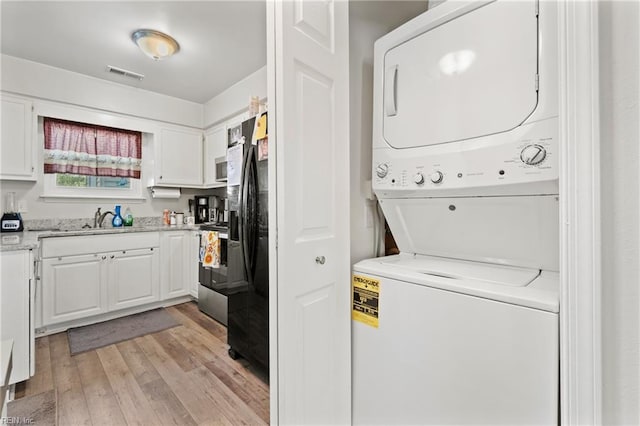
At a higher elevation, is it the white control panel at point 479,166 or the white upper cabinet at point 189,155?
the white upper cabinet at point 189,155

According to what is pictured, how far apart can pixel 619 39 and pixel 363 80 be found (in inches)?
35.9

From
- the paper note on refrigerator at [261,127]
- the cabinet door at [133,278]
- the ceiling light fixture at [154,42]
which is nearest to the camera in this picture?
the paper note on refrigerator at [261,127]

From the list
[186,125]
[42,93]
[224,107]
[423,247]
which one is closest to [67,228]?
[42,93]

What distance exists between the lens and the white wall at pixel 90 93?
104 inches

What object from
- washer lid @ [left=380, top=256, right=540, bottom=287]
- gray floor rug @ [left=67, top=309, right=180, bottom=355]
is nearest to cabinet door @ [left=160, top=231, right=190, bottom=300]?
gray floor rug @ [left=67, top=309, right=180, bottom=355]

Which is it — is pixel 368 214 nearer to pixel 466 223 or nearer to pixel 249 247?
pixel 466 223

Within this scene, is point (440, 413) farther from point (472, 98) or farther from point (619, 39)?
point (619, 39)

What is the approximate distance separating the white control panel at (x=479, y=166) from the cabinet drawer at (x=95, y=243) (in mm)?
2884

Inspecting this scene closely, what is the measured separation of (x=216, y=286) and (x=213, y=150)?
1.81 metres

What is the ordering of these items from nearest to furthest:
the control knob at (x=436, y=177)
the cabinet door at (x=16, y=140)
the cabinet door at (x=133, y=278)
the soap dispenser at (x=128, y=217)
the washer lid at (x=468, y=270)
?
the washer lid at (x=468, y=270)
the control knob at (x=436, y=177)
the cabinet door at (x=16, y=140)
the cabinet door at (x=133, y=278)
the soap dispenser at (x=128, y=217)

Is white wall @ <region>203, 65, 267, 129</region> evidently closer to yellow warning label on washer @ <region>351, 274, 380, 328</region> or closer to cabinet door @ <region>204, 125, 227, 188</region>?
cabinet door @ <region>204, 125, 227, 188</region>

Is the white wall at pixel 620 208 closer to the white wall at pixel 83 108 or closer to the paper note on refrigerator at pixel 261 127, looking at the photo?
the paper note on refrigerator at pixel 261 127

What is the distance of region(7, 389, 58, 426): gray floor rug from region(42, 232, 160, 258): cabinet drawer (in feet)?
4.37

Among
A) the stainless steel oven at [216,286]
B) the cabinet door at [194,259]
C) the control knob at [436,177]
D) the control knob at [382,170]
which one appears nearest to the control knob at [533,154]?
the control knob at [436,177]
